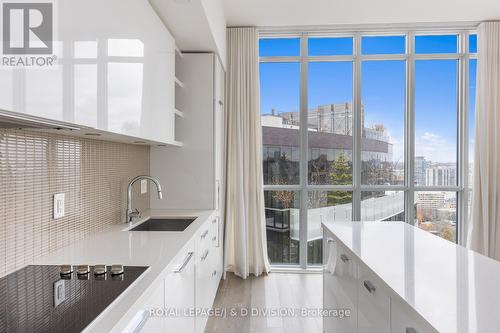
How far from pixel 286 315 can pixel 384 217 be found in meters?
1.99

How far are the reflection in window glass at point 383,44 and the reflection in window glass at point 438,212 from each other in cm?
184

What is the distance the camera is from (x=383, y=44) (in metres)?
3.92

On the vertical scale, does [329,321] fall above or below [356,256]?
below

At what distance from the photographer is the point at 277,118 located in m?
3.98

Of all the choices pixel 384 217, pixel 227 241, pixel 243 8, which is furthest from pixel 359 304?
pixel 243 8

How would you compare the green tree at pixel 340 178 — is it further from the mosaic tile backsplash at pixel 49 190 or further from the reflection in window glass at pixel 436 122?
the mosaic tile backsplash at pixel 49 190

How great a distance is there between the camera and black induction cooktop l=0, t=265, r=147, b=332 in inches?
34.3

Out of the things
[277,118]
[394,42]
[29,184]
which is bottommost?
[29,184]

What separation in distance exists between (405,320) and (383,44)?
145 inches

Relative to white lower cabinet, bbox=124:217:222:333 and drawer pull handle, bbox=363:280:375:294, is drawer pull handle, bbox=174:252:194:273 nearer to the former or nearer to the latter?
white lower cabinet, bbox=124:217:222:333

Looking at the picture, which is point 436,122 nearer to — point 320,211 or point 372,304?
point 320,211

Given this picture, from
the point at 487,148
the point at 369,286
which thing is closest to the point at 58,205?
the point at 369,286

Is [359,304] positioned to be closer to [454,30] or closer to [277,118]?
[277,118]

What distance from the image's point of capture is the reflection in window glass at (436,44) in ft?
12.8
